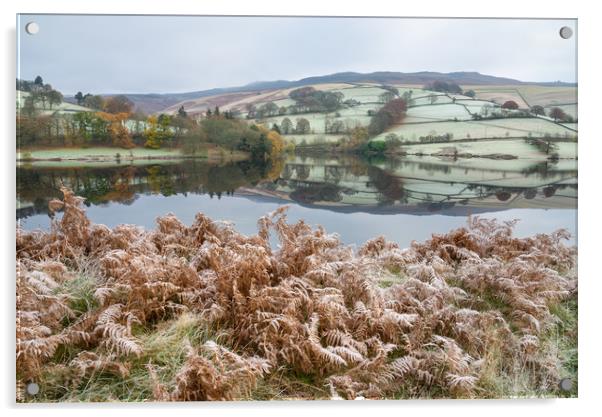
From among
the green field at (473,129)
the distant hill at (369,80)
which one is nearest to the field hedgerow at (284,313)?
the green field at (473,129)

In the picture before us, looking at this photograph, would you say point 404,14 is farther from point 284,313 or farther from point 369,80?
point 284,313

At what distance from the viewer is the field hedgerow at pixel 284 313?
148 inches

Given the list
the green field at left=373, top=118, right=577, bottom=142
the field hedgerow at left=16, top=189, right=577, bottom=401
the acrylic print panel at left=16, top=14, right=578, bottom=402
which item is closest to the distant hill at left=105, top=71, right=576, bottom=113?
the acrylic print panel at left=16, top=14, right=578, bottom=402

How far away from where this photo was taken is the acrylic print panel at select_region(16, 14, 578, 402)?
392 centimetres

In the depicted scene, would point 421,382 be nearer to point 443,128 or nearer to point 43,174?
point 443,128

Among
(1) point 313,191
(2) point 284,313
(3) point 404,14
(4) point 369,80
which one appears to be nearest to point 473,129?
(4) point 369,80

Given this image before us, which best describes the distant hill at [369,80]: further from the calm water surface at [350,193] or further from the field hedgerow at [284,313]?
the field hedgerow at [284,313]

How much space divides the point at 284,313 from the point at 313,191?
41.4 inches

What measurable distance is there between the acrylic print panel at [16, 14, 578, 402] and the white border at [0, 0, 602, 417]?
0.31ft

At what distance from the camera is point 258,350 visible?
3793 mm

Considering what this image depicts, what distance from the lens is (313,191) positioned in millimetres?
4352

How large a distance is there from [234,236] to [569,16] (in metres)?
3.12

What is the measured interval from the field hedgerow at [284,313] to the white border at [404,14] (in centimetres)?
15
